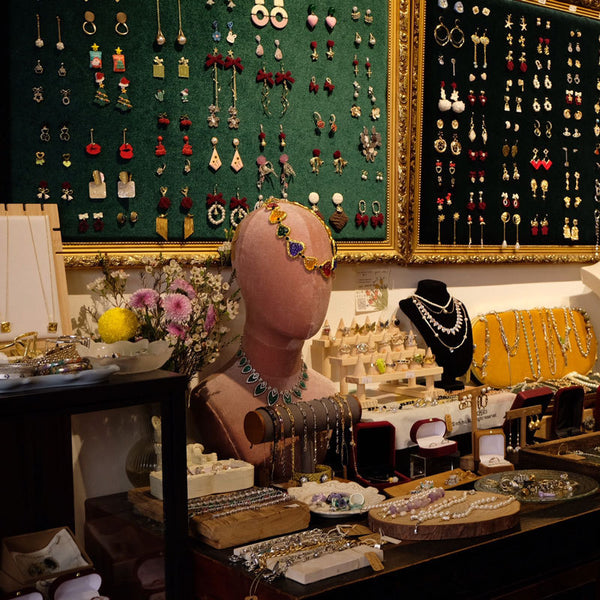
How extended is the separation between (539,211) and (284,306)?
5.93ft

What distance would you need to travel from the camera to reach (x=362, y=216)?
9.95ft

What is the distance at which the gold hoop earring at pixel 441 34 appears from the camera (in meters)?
3.23

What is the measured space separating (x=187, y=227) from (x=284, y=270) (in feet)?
1.47

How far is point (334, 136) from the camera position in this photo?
116 inches

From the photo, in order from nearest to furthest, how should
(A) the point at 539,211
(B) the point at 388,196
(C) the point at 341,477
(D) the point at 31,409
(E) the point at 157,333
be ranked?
(D) the point at 31,409 < (E) the point at 157,333 < (C) the point at 341,477 < (B) the point at 388,196 < (A) the point at 539,211

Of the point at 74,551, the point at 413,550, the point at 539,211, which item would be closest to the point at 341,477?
the point at 413,550

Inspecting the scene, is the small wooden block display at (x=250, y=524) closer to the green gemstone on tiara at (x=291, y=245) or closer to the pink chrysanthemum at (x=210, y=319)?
the pink chrysanthemum at (x=210, y=319)

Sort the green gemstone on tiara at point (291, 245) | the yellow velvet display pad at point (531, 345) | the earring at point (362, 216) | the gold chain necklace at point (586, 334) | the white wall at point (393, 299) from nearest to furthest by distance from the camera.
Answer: the white wall at point (393, 299) → the green gemstone on tiara at point (291, 245) → the earring at point (362, 216) → the yellow velvet display pad at point (531, 345) → the gold chain necklace at point (586, 334)

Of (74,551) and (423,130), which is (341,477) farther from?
(423,130)

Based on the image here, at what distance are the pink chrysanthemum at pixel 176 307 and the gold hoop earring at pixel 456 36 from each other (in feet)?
5.78

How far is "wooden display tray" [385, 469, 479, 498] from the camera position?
235 cm

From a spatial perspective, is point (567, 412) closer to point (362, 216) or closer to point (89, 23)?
point (362, 216)

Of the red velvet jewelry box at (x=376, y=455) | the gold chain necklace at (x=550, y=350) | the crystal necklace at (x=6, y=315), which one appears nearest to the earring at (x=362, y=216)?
the red velvet jewelry box at (x=376, y=455)

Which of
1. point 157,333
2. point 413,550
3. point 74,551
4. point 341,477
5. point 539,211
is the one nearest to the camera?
point 74,551
